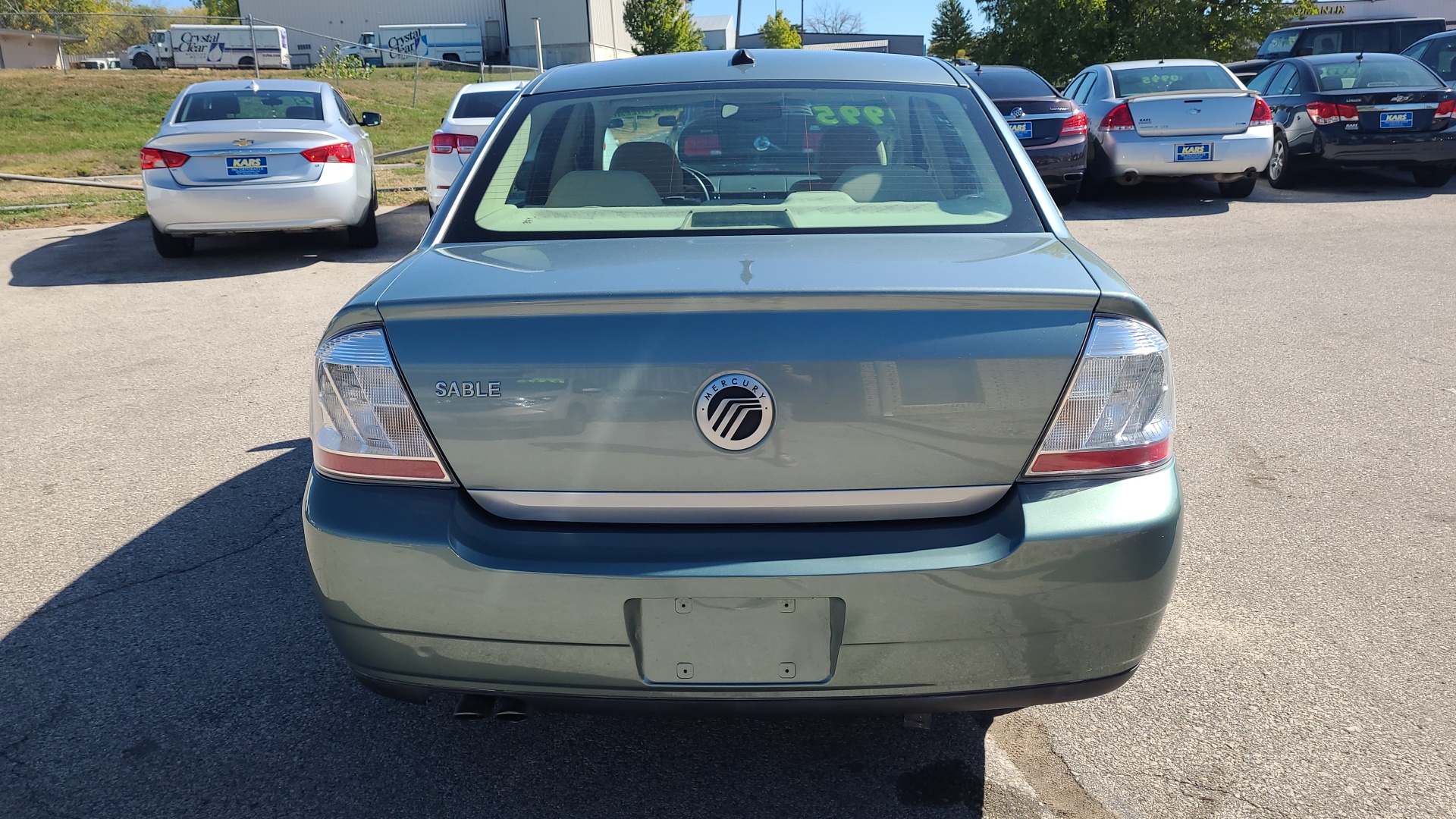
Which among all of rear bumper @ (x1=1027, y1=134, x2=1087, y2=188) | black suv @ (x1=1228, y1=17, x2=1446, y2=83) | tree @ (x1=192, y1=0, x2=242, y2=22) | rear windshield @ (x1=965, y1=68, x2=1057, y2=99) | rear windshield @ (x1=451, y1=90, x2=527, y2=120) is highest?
tree @ (x1=192, y1=0, x2=242, y2=22)

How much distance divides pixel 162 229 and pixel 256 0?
68199mm

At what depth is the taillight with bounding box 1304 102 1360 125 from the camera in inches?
467

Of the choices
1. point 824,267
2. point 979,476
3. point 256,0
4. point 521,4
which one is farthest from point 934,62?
point 256,0

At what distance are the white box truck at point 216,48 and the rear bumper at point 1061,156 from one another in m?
45.0

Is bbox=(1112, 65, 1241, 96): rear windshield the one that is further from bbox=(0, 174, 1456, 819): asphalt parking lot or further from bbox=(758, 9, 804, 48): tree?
bbox=(758, 9, 804, 48): tree

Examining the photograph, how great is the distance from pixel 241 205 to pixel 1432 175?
1238 cm

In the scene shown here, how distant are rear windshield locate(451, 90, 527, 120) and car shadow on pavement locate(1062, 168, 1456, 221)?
19.8 ft

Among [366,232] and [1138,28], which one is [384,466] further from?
[1138,28]

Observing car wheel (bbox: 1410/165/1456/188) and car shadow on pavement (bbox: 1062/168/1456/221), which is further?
car wheel (bbox: 1410/165/1456/188)

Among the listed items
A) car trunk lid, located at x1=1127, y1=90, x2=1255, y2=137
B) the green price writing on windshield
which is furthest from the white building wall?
the green price writing on windshield

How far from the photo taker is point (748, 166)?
10.1 ft

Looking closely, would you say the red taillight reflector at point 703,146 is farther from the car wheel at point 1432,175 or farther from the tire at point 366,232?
the car wheel at point 1432,175

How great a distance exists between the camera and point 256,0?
6869 centimetres

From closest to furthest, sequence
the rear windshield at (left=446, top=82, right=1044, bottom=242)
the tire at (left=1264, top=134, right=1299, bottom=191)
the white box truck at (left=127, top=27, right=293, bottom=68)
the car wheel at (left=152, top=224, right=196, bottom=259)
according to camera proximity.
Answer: the rear windshield at (left=446, top=82, right=1044, bottom=242) → the car wheel at (left=152, top=224, right=196, bottom=259) → the tire at (left=1264, top=134, right=1299, bottom=191) → the white box truck at (left=127, top=27, right=293, bottom=68)
